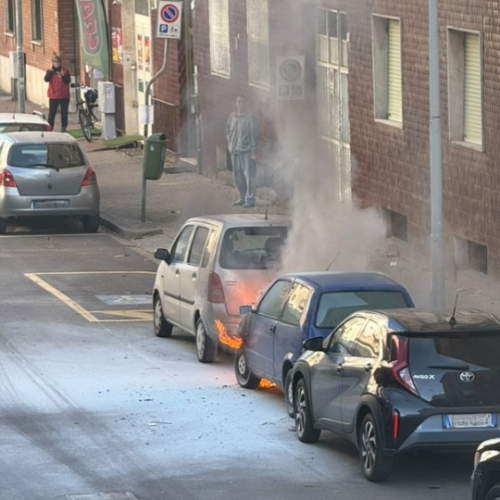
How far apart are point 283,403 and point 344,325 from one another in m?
2.18

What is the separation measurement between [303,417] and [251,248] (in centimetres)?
404

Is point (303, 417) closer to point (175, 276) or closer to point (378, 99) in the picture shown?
point (175, 276)

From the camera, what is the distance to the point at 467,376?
1173 centimetres

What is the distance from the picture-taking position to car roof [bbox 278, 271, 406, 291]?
46.9ft

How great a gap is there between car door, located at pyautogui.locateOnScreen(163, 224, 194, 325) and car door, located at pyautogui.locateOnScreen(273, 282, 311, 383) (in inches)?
139

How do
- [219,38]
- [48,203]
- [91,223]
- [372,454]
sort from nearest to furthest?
[372,454], [48,203], [91,223], [219,38]

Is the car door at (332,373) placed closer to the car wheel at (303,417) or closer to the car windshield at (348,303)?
the car wheel at (303,417)

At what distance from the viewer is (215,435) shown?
13.5 m

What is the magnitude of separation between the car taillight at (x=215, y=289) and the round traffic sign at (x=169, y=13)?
13.0m

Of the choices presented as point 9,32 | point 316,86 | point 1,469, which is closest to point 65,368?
point 1,469

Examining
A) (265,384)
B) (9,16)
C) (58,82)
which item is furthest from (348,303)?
(9,16)

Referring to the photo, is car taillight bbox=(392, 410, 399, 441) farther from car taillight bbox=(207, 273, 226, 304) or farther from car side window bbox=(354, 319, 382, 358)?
car taillight bbox=(207, 273, 226, 304)

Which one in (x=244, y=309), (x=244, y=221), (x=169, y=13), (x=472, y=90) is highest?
(x=169, y=13)

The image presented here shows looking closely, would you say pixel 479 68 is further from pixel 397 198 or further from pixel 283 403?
pixel 283 403
